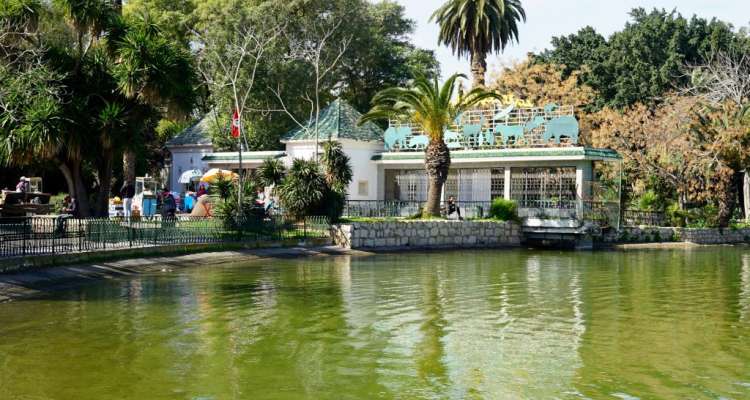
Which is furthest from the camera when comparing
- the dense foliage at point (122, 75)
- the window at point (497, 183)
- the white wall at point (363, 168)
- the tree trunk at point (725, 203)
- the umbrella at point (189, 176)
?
the umbrella at point (189, 176)

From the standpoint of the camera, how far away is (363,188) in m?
44.5

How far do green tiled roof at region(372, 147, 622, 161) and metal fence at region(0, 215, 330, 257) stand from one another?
10959 millimetres

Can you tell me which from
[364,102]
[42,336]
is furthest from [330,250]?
[364,102]

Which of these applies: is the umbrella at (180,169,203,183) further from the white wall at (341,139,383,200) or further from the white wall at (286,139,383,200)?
the white wall at (341,139,383,200)

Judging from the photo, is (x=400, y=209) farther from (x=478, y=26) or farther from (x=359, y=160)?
(x=478, y=26)

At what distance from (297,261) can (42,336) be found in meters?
14.8

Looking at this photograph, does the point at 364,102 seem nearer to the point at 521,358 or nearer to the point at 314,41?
the point at 314,41

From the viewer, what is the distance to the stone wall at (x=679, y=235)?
39406mm

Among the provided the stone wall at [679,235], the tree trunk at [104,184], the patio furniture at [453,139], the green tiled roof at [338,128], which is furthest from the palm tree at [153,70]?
the stone wall at [679,235]

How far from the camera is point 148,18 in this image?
30.7 meters

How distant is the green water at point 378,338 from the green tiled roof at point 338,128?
67.1 feet

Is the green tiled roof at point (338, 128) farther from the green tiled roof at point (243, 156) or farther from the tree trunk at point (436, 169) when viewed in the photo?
the tree trunk at point (436, 169)

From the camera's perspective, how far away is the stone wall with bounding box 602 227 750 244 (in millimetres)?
39406

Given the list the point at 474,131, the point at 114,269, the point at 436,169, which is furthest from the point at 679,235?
the point at 114,269
